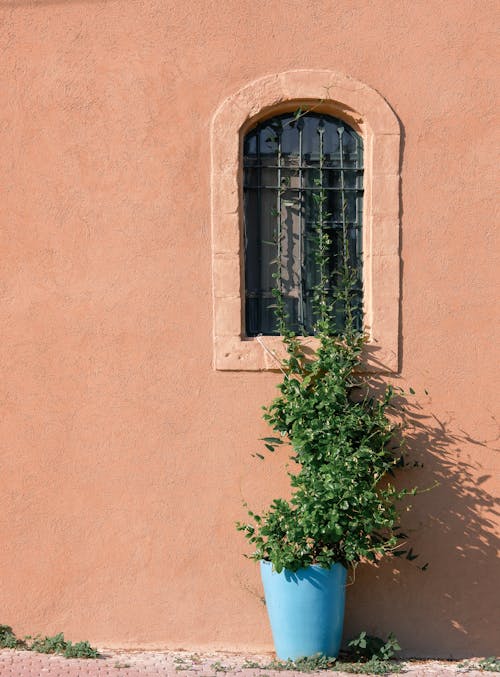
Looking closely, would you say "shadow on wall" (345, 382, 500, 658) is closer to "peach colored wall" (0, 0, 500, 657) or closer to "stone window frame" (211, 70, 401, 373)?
"peach colored wall" (0, 0, 500, 657)

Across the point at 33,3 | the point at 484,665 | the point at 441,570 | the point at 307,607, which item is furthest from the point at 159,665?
the point at 33,3

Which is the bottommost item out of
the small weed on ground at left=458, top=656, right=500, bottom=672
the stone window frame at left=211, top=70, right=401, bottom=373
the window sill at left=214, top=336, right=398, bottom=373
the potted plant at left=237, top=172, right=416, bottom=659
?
the small weed on ground at left=458, top=656, right=500, bottom=672

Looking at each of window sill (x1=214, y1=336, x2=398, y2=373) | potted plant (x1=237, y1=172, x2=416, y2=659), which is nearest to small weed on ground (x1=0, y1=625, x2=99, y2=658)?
potted plant (x1=237, y1=172, x2=416, y2=659)

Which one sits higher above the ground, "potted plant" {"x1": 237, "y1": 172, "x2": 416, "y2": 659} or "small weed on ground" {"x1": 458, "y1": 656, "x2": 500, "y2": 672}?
"potted plant" {"x1": 237, "y1": 172, "x2": 416, "y2": 659}

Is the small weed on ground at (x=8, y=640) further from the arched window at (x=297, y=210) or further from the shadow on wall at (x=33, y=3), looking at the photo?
the shadow on wall at (x=33, y=3)

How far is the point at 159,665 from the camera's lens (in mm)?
5441

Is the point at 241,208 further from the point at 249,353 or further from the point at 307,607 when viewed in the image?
the point at 307,607

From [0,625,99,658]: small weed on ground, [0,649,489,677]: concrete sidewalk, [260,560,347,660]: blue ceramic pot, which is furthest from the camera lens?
[0,625,99,658]: small weed on ground

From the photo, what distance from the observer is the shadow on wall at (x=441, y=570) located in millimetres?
5828

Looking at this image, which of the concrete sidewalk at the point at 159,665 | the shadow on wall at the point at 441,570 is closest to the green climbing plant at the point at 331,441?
the shadow on wall at the point at 441,570

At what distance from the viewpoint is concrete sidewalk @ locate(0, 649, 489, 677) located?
523 centimetres

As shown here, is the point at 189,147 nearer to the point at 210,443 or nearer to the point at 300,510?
the point at 210,443

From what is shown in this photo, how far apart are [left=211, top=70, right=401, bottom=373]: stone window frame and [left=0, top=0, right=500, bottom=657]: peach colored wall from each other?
87mm

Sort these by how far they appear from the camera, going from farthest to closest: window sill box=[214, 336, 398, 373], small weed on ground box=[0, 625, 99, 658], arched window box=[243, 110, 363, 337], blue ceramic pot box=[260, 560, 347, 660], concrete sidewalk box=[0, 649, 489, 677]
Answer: arched window box=[243, 110, 363, 337] < window sill box=[214, 336, 398, 373] < small weed on ground box=[0, 625, 99, 658] < blue ceramic pot box=[260, 560, 347, 660] < concrete sidewalk box=[0, 649, 489, 677]
